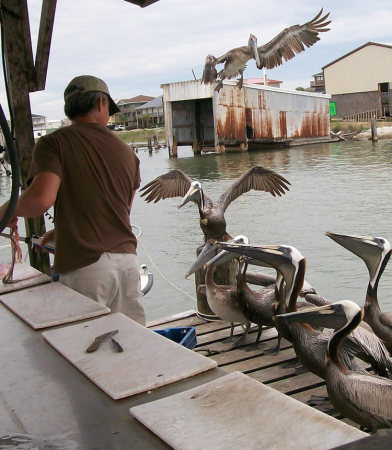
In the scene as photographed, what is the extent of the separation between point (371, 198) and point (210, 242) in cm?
1099

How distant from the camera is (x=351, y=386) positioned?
3.43 meters

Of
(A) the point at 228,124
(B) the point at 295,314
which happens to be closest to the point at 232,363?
(B) the point at 295,314

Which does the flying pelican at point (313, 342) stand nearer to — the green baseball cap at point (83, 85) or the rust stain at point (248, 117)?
the green baseball cap at point (83, 85)

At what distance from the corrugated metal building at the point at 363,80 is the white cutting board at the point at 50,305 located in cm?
5293

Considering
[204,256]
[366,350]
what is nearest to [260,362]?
[366,350]

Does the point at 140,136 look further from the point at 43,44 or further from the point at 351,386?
the point at 351,386

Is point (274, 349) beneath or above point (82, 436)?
beneath

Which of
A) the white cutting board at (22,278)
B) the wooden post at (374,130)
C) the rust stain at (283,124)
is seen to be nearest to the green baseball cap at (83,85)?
the white cutting board at (22,278)

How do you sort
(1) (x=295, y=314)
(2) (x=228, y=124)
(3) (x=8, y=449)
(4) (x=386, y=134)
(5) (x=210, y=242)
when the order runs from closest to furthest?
(3) (x=8, y=449) < (1) (x=295, y=314) < (5) (x=210, y=242) < (2) (x=228, y=124) < (4) (x=386, y=134)

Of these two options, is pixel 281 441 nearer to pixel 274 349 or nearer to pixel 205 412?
pixel 205 412

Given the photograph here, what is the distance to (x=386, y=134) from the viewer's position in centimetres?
4000

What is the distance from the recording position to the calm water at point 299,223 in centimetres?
942

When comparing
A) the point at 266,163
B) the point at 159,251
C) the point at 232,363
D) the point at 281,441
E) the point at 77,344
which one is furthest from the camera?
the point at 266,163

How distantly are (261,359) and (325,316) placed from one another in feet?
3.12
